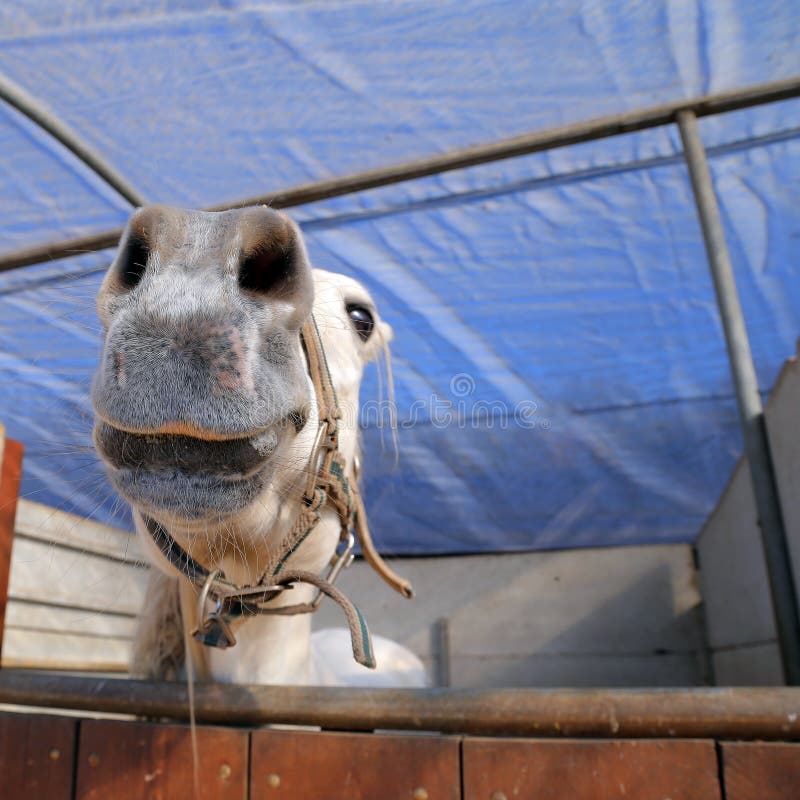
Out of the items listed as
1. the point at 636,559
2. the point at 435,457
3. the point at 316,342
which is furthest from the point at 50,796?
the point at 636,559

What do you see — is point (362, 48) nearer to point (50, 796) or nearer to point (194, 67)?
point (194, 67)

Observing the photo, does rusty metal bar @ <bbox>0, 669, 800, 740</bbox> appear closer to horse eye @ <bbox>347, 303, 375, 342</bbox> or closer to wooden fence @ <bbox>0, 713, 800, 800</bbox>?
wooden fence @ <bbox>0, 713, 800, 800</bbox>

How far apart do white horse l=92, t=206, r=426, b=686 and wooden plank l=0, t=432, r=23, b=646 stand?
846 mm

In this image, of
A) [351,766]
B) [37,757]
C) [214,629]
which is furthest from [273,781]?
[37,757]

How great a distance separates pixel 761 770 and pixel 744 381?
1246 millimetres

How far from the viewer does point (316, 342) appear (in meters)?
1.19

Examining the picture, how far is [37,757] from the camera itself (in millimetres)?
1175

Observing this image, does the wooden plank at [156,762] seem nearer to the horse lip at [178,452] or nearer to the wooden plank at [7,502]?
the horse lip at [178,452]

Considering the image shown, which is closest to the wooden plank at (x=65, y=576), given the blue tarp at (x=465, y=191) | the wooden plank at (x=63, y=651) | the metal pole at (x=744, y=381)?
the wooden plank at (x=63, y=651)

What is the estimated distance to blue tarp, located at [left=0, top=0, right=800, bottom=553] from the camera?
1794mm

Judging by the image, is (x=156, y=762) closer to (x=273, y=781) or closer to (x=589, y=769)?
(x=273, y=781)

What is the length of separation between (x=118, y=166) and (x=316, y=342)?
1482 millimetres

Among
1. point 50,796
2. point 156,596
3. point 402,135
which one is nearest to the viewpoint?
point 50,796

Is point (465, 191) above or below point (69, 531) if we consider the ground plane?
above
